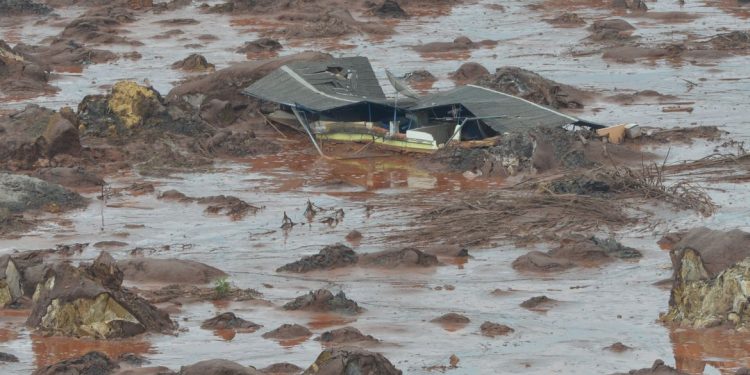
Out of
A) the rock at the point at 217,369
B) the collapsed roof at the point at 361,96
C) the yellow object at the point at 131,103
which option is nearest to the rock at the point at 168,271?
the rock at the point at 217,369

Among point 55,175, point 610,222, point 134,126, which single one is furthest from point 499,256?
point 134,126

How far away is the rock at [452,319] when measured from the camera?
11.9 m

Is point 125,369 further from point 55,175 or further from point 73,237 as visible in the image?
point 55,175

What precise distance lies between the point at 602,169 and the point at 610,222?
1738mm

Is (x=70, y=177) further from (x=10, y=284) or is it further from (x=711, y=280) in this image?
(x=711, y=280)

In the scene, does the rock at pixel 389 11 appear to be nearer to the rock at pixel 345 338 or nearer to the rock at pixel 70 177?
the rock at pixel 70 177

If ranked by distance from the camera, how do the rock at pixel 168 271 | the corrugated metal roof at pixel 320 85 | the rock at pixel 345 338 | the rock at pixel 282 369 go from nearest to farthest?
the rock at pixel 282 369
the rock at pixel 345 338
the rock at pixel 168 271
the corrugated metal roof at pixel 320 85

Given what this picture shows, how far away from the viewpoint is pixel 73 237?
52.0 feet

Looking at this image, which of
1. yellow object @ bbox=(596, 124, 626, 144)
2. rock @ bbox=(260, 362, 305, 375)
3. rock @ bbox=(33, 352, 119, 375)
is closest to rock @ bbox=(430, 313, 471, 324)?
rock @ bbox=(260, 362, 305, 375)

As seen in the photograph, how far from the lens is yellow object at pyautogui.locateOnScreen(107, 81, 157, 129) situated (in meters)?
21.4

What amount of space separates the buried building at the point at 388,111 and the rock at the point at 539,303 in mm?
7157

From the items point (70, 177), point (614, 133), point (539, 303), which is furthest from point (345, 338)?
point (614, 133)

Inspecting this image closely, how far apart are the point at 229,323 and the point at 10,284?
1.93 meters

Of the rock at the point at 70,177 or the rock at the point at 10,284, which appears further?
the rock at the point at 70,177
